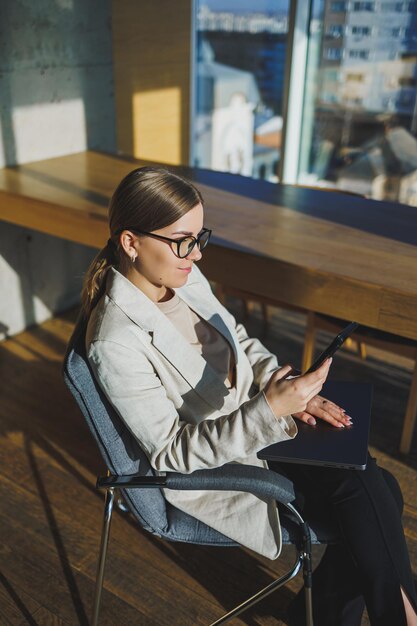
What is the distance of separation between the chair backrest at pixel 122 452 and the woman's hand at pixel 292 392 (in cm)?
34

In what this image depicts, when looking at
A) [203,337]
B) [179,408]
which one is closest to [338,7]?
[203,337]

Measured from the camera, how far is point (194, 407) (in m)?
1.49

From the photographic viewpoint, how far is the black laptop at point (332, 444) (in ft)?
4.41

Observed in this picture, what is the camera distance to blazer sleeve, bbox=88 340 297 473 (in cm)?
133

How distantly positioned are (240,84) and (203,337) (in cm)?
324

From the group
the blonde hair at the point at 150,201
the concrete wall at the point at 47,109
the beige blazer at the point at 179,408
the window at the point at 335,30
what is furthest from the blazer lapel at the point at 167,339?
the window at the point at 335,30

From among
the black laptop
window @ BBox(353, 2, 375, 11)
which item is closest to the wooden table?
the black laptop

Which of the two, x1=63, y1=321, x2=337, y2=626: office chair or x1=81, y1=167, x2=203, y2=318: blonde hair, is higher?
x1=81, y1=167, x2=203, y2=318: blonde hair

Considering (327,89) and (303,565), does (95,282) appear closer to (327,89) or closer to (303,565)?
(303,565)

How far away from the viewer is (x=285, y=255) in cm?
212

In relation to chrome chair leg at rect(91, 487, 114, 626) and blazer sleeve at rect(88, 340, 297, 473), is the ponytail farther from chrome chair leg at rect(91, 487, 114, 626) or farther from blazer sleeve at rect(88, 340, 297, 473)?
chrome chair leg at rect(91, 487, 114, 626)

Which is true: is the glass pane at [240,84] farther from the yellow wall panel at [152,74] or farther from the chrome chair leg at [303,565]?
the chrome chair leg at [303,565]

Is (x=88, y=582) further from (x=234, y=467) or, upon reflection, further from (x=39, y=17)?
(x=39, y=17)

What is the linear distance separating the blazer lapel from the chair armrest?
0.20 metres
